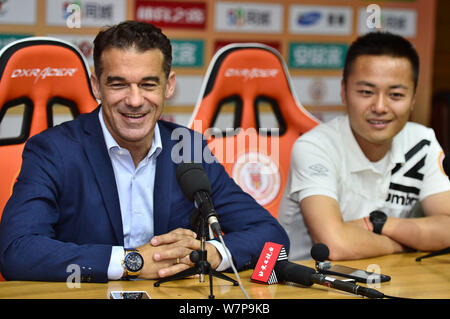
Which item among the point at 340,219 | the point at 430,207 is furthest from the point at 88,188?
the point at 430,207

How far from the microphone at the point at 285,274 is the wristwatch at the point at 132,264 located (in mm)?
293

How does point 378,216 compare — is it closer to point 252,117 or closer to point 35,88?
point 252,117

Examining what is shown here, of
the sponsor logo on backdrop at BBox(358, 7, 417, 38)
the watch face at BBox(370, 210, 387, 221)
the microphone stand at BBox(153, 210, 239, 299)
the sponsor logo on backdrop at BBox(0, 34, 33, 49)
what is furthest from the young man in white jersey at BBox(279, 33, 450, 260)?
the sponsor logo on backdrop at BBox(358, 7, 417, 38)

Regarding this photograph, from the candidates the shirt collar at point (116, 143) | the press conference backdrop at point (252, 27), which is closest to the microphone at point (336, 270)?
the shirt collar at point (116, 143)

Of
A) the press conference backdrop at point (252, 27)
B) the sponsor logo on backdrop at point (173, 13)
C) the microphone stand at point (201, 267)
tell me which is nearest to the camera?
the microphone stand at point (201, 267)

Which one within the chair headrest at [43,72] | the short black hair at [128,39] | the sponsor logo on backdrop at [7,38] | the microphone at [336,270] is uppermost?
the sponsor logo on backdrop at [7,38]

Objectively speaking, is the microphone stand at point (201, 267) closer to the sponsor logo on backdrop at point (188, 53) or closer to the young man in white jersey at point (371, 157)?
the young man in white jersey at point (371, 157)

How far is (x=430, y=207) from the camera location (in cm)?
222

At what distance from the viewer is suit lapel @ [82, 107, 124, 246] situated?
5.74 feet

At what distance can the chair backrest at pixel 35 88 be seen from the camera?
198 centimetres

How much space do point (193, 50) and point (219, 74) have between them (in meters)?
1.62

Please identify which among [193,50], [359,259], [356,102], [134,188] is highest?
[193,50]
